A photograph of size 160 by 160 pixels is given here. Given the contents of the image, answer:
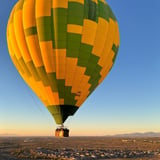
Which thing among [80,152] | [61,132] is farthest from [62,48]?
[80,152]

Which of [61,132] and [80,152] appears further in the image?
[80,152]

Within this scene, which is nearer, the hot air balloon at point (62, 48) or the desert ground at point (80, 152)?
the hot air balloon at point (62, 48)

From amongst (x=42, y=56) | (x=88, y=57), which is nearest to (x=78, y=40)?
(x=88, y=57)

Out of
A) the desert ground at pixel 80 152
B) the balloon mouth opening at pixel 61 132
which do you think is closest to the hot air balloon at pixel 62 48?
the balloon mouth opening at pixel 61 132

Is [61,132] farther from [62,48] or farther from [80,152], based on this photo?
[80,152]

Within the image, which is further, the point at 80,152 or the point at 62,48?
the point at 80,152

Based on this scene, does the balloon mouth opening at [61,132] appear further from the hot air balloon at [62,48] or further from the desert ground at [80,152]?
the desert ground at [80,152]

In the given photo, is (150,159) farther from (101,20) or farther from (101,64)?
(101,20)

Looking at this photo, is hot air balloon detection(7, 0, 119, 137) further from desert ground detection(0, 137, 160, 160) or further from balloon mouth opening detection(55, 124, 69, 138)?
desert ground detection(0, 137, 160, 160)

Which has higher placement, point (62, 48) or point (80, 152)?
point (62, 48)
